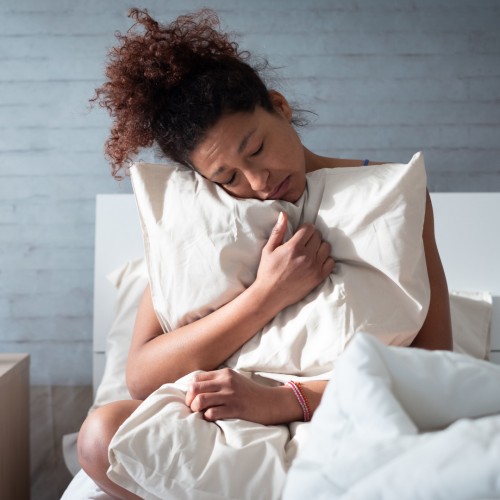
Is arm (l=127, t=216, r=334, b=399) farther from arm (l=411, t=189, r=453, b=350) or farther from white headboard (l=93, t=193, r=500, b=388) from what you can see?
white headboard (l=93, t=193, r=500, b=388)

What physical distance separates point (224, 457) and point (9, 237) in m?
1.70

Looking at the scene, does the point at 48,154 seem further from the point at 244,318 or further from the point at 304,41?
the point at 244,318

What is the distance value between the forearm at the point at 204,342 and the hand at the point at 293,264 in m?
0.02

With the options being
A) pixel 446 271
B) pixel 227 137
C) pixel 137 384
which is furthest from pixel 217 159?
pixel 446 271

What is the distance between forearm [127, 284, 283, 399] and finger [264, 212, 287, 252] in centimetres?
9

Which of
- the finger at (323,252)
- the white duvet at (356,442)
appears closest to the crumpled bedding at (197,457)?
the white duvet at (356,442)

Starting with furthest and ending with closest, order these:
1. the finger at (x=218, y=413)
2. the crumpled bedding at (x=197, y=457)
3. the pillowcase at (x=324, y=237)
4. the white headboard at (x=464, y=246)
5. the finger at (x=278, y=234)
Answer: the white headboard at (x=464, y=246)
the finger at (x=278, y=234)
the pillowcase at (x=324, y=237)
the finger at (x=218, y=413)
the crumpled bedding at (x=197, y=457)

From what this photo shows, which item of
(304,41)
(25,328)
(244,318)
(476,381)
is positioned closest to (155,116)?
(244,318)

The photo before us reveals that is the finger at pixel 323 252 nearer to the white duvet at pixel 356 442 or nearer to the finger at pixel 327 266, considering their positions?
the finger at pixel 327 266

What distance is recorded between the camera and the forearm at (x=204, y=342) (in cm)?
132

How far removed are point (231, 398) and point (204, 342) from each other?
213mm

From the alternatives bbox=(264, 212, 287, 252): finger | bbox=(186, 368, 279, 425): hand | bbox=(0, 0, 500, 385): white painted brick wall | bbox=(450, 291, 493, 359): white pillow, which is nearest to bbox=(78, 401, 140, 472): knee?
bbox=(186, 368, 279, 425): hand

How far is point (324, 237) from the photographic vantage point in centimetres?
139

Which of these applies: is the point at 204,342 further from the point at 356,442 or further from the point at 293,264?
the point at 356,442
